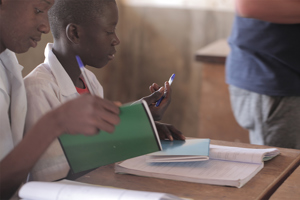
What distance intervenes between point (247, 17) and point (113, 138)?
769 millimetres

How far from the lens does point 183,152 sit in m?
1.13

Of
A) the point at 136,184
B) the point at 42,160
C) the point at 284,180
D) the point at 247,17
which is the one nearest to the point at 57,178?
the point at 42,160

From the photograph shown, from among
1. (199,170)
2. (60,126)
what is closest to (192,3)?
(199,170)

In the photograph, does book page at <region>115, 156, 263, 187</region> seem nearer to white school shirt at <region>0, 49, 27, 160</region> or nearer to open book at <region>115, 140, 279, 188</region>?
open book at <region>115, 140, 279, 188</region>

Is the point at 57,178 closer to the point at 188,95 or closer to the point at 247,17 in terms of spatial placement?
the point at 247,17

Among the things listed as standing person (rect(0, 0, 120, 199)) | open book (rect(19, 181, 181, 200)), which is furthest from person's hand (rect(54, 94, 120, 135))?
open book (rect(19, 181, 181, 200))

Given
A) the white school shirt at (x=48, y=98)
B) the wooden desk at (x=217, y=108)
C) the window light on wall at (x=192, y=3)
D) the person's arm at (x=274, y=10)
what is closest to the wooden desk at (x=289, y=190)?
the white school shirt at (x=48, y=98)

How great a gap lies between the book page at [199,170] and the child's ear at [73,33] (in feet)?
1.14

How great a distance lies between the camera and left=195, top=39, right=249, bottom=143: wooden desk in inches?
103

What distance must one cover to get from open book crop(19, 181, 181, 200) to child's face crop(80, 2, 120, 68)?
0.46m

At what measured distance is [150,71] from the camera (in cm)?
393

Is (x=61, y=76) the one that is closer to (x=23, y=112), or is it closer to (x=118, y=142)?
(x=23, y=112)

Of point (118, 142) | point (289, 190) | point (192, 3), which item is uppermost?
point (192, 3)

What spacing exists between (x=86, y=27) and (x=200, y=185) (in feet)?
1.68
